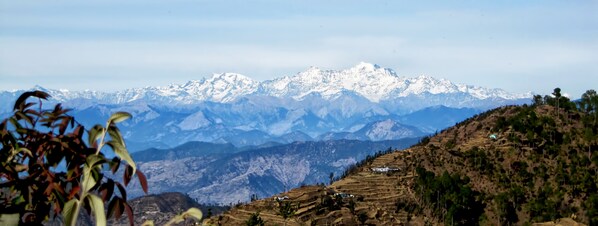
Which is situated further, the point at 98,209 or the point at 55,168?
the point at 55,168

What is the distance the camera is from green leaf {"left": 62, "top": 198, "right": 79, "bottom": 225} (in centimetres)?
598

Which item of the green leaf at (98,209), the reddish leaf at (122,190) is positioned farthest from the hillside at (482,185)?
the green leaf at (98,209)

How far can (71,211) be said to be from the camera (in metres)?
6.05

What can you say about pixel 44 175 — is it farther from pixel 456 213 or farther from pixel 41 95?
pixel 456 213

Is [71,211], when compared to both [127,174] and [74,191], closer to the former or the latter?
[74,191]

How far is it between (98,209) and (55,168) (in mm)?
1268

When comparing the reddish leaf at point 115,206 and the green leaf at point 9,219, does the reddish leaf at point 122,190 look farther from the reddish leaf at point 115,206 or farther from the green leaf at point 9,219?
the green leaf at point 9,219

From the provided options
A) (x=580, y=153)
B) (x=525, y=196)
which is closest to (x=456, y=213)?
(x=525, y=196)

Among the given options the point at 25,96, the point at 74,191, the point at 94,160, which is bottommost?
the point at 74,191

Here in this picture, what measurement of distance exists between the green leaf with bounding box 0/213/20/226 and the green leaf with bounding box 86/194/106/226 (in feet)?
2.37

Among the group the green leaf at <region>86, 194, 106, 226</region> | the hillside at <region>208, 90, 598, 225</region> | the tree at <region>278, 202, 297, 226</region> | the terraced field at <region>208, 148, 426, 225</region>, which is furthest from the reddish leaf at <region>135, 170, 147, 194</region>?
the hillside at <region>208, 90, 598, 225</region>

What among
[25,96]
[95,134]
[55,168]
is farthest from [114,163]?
[25,96]

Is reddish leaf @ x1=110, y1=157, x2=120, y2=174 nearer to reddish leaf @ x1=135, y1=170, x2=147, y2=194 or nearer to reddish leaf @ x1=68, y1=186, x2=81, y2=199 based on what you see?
reddish leaf @ x1=135, y1=170, x2=147, y2=194

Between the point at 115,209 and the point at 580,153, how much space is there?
137159mm
